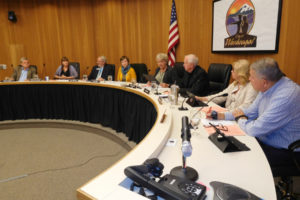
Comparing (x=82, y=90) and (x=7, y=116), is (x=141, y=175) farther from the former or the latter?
(x=7, y=116)

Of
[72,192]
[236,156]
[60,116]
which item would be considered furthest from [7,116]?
[236,156]

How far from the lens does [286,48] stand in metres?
2.99

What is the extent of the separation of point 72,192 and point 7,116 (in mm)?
2900

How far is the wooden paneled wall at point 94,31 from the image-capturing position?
475 cm

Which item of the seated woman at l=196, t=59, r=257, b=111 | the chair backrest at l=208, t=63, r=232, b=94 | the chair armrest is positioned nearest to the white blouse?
the seated woman at l=196, t=59, r=257, b=111

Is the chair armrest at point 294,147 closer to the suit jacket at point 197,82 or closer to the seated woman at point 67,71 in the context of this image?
the suit jacket at point 197,82

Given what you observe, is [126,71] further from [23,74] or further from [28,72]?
[23,74]

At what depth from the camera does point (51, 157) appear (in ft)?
9.89

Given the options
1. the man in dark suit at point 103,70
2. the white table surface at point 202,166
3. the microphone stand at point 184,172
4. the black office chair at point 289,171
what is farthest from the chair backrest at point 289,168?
the man in dark suit at point 103,70

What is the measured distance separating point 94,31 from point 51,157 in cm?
422

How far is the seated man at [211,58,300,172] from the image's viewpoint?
61.0 inches

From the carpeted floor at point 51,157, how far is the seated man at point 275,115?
1765mm

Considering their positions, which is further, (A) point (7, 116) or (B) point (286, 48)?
(A) point (7, 116)

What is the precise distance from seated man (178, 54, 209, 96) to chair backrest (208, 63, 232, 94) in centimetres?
17
